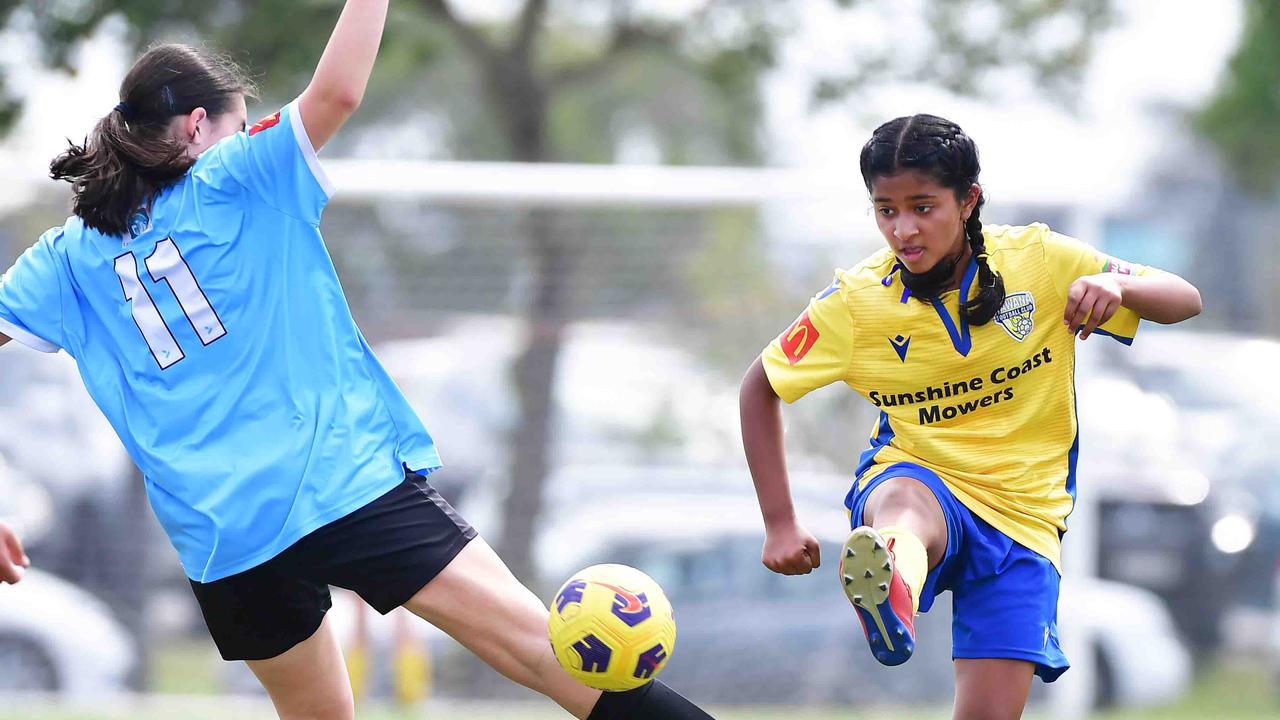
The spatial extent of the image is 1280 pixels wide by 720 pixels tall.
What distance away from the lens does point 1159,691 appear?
927cm

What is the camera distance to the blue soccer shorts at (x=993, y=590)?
3.39 metres

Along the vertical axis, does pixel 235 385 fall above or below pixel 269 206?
below

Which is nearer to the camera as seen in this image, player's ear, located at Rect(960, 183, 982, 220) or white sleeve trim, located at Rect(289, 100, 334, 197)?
white sleeve trim, located at Rect(289, 100, 334, 197)

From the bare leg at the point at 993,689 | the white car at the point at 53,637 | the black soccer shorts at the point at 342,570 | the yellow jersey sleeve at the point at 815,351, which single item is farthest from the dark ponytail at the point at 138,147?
the white car at the point at 53,637

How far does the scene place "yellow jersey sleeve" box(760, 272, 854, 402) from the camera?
138 inches

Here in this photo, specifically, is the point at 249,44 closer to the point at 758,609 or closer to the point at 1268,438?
the point at 758,609

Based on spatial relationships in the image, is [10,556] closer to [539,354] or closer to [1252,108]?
[539,354]

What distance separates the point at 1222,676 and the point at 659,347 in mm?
4839

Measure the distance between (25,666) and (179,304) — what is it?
6600 millimetres

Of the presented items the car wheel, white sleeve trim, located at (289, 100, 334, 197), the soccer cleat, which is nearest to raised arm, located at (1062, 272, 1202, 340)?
the soccer cleat

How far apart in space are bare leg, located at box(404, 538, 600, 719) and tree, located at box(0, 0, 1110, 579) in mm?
5529

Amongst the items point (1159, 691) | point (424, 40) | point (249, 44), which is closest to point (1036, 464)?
point (1159, 691)

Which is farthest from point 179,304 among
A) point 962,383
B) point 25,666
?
point 25,666

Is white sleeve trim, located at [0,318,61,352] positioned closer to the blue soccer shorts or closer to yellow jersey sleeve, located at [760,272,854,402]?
yellow jersey sleeve, located at [760,272,854,402]
